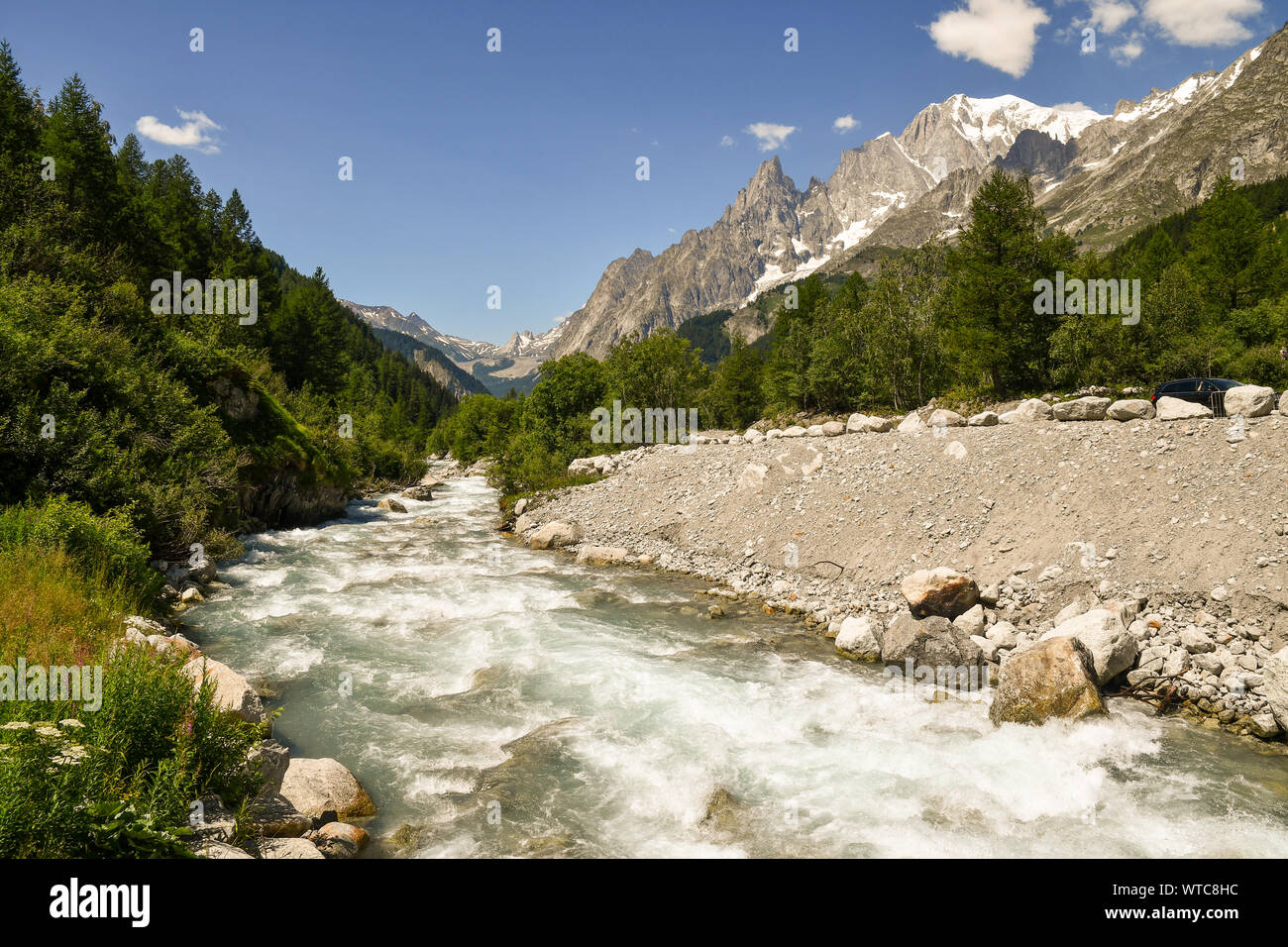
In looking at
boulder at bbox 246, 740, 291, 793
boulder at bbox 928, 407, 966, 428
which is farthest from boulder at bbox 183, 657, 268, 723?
boulder at bbox 928, 407, 966, 428

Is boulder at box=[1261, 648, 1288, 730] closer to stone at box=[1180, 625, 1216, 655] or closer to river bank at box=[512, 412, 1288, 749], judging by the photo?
river bank at box=[512, 412, 1288, 749]

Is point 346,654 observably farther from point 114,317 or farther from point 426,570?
point 114,317

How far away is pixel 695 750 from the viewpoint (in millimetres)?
10078

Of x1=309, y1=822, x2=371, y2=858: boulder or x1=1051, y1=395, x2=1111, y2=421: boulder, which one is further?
x1=1051, y1=395, x2=1111, y2=421: boulder

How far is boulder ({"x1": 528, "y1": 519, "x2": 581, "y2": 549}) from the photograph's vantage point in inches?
1081

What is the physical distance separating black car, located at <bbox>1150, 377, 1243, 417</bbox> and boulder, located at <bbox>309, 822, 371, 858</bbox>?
2618 cm

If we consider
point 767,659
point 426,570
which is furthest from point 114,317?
point 767,659

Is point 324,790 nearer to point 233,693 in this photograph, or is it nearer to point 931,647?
point 233,693

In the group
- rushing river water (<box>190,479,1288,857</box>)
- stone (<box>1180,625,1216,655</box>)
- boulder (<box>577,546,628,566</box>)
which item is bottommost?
rushing river water (<box>190,479,1288,857</box>)

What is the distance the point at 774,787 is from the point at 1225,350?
5184 centimetres

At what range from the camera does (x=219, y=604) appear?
1686 centimetres
